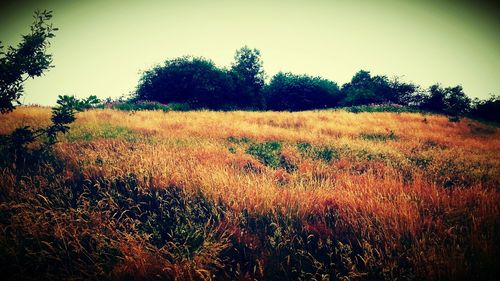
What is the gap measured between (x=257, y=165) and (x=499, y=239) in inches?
148

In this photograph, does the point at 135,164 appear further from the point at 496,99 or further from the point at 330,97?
the point at 496,99

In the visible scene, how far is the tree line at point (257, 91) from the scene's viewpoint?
27.4 meters

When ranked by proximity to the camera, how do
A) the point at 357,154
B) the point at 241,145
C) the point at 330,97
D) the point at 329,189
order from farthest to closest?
1. the point at 330,97
2. the point at 241,145
3. the point at 357,154
4. the point at 329,189

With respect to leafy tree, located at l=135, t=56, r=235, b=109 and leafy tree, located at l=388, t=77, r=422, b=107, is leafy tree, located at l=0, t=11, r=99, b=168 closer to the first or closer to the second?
leafy tree, located at l=135, t=56, r=235, b=109

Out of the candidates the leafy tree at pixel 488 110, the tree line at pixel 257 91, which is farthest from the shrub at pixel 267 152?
the leafy tree at pixel 488 110

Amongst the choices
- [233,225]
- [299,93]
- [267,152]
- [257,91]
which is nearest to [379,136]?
[267,152]

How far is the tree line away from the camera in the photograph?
2736 centimetres

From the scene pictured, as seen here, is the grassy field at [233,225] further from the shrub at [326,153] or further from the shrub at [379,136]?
the shrub at [379,136]

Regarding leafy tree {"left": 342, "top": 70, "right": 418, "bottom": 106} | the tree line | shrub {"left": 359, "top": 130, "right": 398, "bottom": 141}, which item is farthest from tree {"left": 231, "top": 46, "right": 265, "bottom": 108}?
shrub {"left": 359, "top": 130, "right": 398, "bottom": 141}

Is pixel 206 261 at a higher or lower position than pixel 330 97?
lower

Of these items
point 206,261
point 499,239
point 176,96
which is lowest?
point 206,261

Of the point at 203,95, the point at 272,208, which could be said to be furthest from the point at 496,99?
the point at 272,208

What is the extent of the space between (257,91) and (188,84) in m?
12.3

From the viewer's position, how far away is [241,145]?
24.9 ft
